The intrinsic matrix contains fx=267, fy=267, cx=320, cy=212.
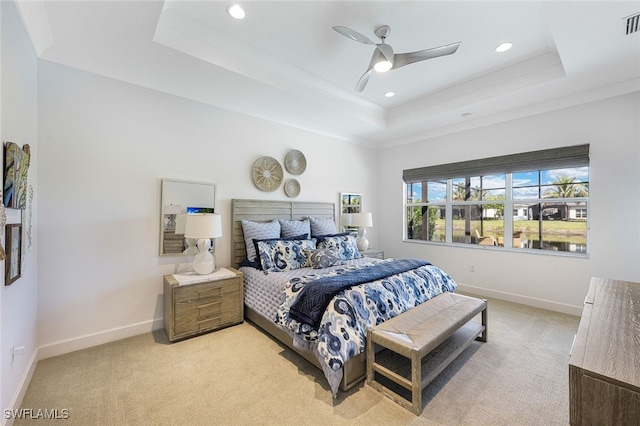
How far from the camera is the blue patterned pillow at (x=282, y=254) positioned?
3127 millimetres

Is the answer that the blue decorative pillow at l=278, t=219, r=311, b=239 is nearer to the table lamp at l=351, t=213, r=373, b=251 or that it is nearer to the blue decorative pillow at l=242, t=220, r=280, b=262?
the blue decorative pillow at l=242, t=220, r=280, b=262

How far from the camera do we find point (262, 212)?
3820 millimetres

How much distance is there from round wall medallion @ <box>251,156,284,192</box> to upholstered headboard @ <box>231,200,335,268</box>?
0.23 metres

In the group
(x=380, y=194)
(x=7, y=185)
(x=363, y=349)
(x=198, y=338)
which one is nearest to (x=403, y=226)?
(x=380, y=194)

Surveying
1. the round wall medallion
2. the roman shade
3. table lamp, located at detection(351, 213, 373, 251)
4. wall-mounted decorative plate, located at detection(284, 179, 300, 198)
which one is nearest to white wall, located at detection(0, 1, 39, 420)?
the round wall medallion

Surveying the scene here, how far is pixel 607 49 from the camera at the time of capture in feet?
7.89

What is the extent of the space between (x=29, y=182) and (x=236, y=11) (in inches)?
85.1

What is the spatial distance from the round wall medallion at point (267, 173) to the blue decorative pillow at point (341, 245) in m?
1.07

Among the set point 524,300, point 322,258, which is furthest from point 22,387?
point 524,300

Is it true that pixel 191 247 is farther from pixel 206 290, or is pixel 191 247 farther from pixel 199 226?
pixel 206 290

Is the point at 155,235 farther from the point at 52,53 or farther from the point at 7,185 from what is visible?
the point at 52,53

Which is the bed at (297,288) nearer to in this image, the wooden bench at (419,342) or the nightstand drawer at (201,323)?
the wooden bench at (419,342)

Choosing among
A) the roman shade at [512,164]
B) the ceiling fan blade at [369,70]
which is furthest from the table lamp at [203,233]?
the roman shade at [512,164]

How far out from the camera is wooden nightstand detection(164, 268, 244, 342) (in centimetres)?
263
